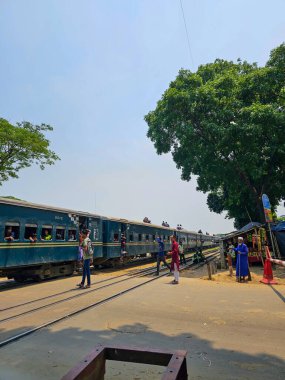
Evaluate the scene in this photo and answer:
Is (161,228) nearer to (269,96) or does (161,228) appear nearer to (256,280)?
(269,96)

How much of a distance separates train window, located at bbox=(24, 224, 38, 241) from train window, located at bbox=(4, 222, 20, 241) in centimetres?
48

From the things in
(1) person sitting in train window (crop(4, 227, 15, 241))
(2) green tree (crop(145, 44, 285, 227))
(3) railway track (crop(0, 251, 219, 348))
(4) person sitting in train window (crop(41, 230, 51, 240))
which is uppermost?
(2) green tree (crop(145, 44, 285, 227))

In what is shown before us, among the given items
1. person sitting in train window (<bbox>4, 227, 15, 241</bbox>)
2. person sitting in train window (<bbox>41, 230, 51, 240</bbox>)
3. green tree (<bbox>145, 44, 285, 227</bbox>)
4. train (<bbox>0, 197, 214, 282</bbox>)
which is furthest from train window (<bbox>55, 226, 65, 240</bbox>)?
green tree (<bbox>145, 44, 285, 227</bbox>)

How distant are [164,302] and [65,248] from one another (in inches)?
297

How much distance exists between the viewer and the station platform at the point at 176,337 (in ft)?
14.4

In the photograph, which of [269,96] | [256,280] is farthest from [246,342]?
[269,96]

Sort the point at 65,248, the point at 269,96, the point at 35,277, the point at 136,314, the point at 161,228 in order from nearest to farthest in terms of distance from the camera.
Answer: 1. the point at 136,314
2. the point at 35,277
3. the point at 65,248
4. the point at 269,96
5. the point at 161,228

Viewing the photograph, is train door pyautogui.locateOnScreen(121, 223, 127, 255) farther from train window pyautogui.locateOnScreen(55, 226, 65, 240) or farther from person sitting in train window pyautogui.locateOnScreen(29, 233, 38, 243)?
person sitting in train window pyautogui.locateOnScreen(29, 233, 38, 243)

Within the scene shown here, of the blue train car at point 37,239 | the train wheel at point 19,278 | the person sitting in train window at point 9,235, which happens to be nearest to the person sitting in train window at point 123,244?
the blue train car at point 37,239

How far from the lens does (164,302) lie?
9.16m

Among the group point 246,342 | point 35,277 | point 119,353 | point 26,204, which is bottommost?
point 246,342

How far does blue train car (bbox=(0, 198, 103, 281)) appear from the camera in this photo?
12016mm

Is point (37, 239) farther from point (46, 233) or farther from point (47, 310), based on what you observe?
point (47, 310)

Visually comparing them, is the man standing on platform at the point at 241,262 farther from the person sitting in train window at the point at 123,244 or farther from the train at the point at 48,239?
the person sitting in train window at the point at 123,244
